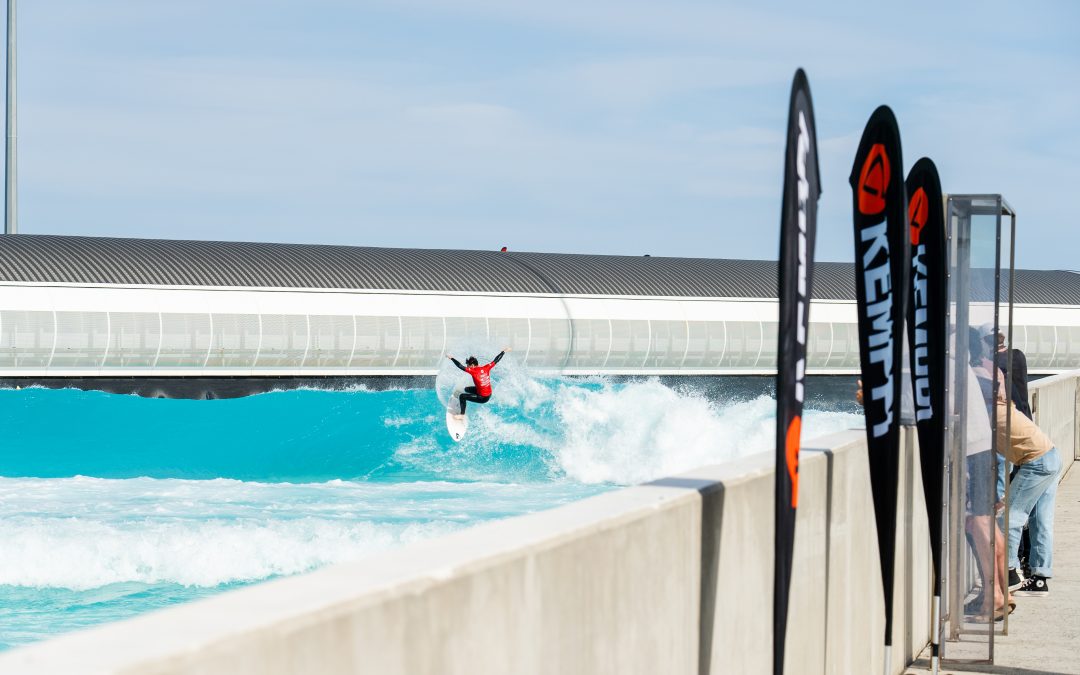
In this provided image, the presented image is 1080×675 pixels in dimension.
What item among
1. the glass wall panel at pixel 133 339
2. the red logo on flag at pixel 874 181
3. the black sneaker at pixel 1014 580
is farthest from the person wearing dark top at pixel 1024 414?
the glass wall panel at pixel 133 339

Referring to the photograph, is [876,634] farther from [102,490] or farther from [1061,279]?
[1061,279]

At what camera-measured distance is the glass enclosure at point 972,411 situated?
7852mm

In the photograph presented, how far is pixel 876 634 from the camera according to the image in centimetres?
735

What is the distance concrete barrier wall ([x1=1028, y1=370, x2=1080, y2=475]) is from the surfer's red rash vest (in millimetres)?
12696

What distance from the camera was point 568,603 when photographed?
3.32 meters

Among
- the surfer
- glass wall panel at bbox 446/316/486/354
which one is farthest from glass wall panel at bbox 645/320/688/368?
the surfer

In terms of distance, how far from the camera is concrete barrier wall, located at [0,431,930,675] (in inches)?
84.5

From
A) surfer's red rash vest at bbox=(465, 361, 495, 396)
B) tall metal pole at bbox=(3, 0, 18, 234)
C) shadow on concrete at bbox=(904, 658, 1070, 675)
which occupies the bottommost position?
shadow on concrete at bbox=(904, 658, 1070, 675)

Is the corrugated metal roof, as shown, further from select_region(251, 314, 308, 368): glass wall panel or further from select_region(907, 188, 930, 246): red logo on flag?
select_region(907, 188, 930, 246): red logo on flag

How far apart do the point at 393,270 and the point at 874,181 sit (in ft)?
137

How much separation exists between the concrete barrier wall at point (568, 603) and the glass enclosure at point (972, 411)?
63.8 inches

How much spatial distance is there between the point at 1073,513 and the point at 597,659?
13.4 meters

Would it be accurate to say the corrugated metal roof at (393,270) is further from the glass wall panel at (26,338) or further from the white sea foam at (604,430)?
the white sea foam at (604,430)

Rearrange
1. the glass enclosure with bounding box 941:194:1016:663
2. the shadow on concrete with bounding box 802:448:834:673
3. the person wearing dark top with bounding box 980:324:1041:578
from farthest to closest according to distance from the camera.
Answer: the person wearing dark top with bounding box 980:324:1041:578, the glass enclosure with bounding box 941:194:1016:663, the shadow on concrete with bounding box 802:448:834:673
